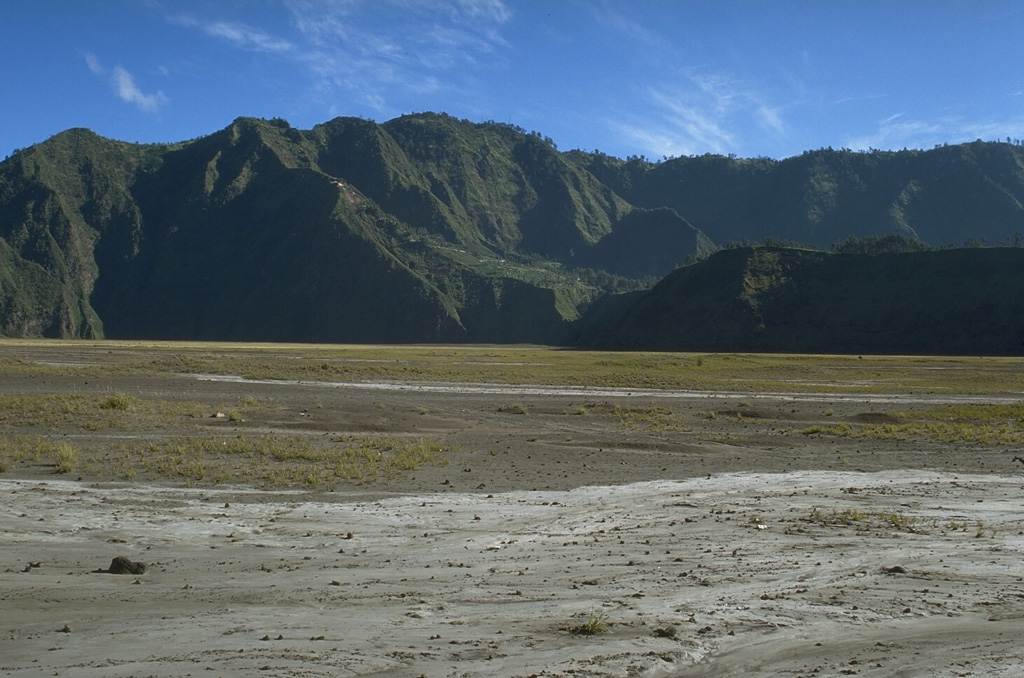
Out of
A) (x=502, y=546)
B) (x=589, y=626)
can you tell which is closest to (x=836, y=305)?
(x=502, y=546)

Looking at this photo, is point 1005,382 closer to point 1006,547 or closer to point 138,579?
point 1006,547

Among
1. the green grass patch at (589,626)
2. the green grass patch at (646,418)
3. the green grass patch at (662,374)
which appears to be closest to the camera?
the green grass patch at (589,626)

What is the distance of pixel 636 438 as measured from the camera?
84.4ft

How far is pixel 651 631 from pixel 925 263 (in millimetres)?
130249

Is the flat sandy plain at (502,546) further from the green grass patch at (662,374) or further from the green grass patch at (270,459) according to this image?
the green grass patch at (662,374)

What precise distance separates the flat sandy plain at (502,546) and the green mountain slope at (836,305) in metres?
86.8

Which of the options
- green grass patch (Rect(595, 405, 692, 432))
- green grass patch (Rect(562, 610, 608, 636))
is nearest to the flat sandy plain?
green grass patch (Rect(562, 610, 608, 636))

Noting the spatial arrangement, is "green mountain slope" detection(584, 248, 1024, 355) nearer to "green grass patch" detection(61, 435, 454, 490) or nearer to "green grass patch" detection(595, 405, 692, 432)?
"green grass patch" detection(595, 405, 692, 432)

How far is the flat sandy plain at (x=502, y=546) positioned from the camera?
818cm

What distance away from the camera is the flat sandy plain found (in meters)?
8.18

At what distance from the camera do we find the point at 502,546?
1235 cm

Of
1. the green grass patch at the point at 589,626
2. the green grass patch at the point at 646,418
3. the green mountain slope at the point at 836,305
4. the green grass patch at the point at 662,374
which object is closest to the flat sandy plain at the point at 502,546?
the green grass patch at the point at 589,626

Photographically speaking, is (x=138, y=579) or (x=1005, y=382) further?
(x=1005, y=382)

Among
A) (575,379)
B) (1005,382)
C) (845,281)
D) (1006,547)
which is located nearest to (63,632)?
(1006,547)
